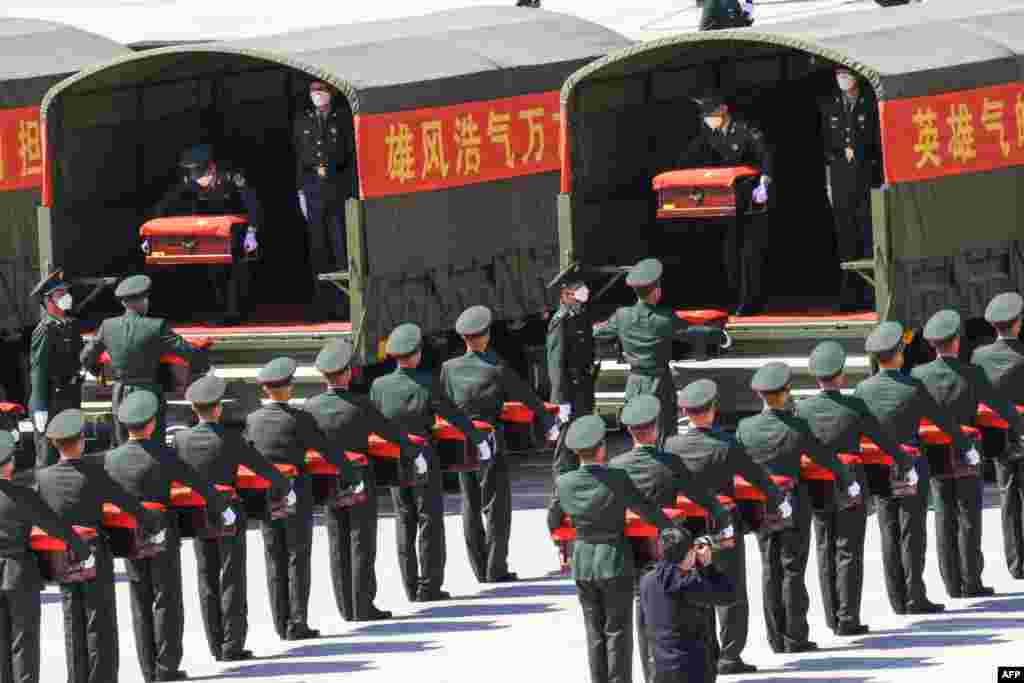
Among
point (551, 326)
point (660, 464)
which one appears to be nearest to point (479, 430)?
point (551, 326)

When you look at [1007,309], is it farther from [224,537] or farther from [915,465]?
[224,537]

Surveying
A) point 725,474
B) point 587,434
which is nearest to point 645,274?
point 725,474

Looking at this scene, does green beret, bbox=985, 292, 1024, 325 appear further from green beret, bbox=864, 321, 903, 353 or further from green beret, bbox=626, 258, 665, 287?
green beret, bbox=626, 258, 665, 287

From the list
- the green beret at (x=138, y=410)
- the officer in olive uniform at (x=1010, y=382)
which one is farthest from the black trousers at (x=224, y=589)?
the officer in olive uniform at (x=1010, y=382)

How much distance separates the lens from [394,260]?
83.3 ft

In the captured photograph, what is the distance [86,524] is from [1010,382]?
574 cm

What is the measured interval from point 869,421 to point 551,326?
416cm

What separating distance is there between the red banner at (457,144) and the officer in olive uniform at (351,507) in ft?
11.0

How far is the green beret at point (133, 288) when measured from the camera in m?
24.6

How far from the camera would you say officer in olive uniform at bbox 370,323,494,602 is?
73.5ft

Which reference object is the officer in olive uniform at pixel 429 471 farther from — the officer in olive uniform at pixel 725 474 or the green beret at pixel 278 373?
the officer in olive uniform at pixel 725 474

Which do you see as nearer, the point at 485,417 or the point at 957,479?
the point at 957,479

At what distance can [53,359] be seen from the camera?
82.0ft

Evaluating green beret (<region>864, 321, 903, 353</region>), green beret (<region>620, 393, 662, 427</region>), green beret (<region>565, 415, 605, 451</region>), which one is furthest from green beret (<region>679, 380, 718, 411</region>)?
green beret (<region>864, 321, 903, 353</region>)
